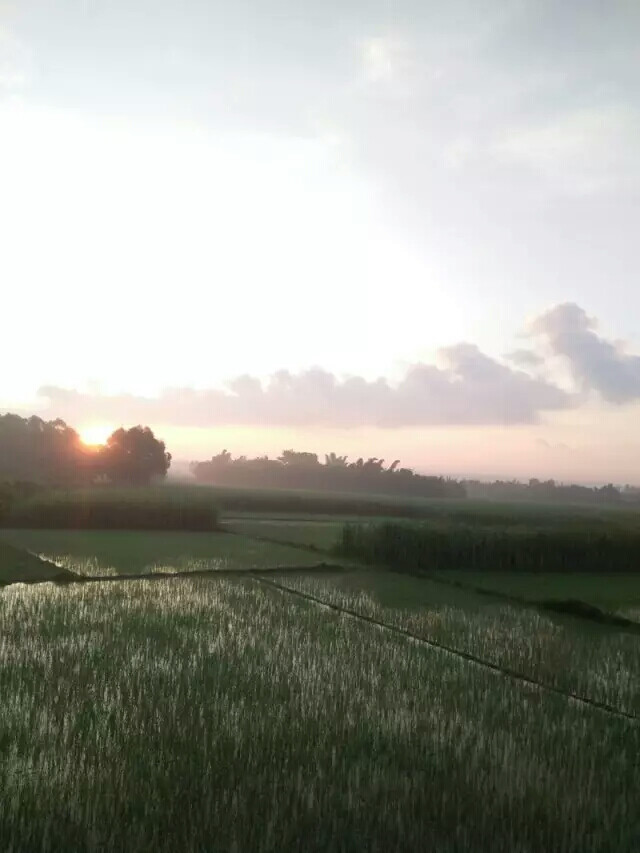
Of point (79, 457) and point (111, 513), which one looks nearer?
point (111, 513)

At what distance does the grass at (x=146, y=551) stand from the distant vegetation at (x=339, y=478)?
50093 mm

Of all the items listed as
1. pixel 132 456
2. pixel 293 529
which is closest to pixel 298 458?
pixel 132 456

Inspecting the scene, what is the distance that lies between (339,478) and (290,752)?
230 feet

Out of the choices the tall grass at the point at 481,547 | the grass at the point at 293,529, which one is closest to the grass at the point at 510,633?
the tall grass at the point at 481,547

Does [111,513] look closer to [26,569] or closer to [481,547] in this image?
[26,569]

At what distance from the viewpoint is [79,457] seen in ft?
166

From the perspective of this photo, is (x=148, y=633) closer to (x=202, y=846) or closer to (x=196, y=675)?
(x=196, y=675)

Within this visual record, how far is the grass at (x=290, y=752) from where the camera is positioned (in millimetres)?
3732

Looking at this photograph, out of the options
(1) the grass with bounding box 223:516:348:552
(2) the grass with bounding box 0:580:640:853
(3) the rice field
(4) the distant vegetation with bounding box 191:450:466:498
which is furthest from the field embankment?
(4) the distant vegetation with bounding box 191:450:466:498

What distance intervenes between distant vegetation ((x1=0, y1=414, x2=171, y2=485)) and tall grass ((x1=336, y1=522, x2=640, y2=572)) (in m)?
31.5

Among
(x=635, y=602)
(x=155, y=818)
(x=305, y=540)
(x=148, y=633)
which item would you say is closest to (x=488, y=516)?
(x=305, y=540)

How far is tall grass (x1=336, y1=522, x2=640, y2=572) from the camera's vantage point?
18000 millimetres

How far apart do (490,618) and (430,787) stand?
681cm

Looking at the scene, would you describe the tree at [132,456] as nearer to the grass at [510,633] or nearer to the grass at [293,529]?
the grass at [293,529]
